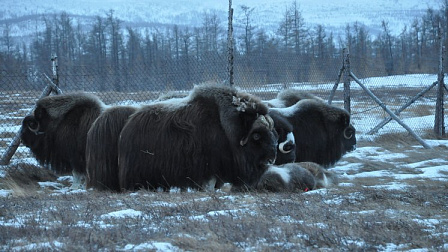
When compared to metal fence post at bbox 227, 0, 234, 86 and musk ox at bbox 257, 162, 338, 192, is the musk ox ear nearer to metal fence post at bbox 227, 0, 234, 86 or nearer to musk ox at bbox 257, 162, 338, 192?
musk ox at bbox 257, 162, 338, 192

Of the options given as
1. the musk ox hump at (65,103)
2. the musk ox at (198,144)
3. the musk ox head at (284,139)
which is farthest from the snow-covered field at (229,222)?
the musk ox hump at (65,103)

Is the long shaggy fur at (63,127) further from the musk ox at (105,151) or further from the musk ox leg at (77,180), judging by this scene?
the musk ox at (105,151)

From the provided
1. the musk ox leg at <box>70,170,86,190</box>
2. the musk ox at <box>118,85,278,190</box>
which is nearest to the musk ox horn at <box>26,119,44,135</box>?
the musk ox leg at <box>70,170,86,190</box>

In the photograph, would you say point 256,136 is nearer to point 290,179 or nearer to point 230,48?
point 290,179

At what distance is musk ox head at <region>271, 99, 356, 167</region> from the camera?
7.53 metres

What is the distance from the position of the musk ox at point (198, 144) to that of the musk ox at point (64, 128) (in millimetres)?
1266

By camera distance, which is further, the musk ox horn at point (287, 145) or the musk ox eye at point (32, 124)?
the musk ox eye at point (32, 124)

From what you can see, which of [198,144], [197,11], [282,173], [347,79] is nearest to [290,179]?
Result: [282,173]

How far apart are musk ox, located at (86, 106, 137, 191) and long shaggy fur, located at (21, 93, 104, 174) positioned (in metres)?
0.84

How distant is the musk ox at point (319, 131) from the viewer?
753cm

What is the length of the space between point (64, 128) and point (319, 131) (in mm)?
3578

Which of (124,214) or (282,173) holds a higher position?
(124,214)

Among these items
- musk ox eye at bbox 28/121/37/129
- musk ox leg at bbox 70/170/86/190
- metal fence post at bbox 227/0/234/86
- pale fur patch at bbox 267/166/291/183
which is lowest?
musk ox leg at bbox 70/170/86/190

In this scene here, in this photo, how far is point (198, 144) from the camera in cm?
540
